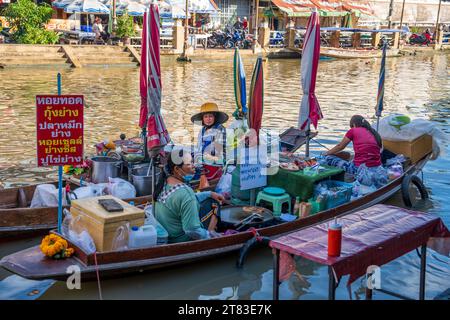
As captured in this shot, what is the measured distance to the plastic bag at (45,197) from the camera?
8.52m

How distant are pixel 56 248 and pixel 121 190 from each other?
2423 mm

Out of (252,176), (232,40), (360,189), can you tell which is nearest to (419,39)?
(232,40)

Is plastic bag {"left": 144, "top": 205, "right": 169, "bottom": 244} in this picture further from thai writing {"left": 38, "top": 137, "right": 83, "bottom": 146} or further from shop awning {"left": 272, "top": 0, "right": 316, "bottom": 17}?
shop awning {"left": 272, "top": 0, "right": 316, "bottom": 17}

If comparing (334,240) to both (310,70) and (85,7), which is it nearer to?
(310,70)

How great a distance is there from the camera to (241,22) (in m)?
43.6

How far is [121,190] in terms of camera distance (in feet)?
28.8

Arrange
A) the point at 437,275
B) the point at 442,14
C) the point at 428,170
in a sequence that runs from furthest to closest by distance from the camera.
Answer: the point at 442,14, the point at 428,170, the point at 437,275

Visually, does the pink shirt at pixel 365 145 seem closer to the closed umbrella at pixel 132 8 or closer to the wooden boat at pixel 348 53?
the closed umbrella at pixel 132 8

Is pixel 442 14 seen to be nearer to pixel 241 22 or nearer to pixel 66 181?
pixel 241 22

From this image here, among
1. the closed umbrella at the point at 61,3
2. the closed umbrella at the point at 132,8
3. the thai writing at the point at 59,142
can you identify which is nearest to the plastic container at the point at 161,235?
the thai writing at the point at 59,142

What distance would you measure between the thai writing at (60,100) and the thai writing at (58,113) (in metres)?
0.07

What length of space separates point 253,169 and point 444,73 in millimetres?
28218
